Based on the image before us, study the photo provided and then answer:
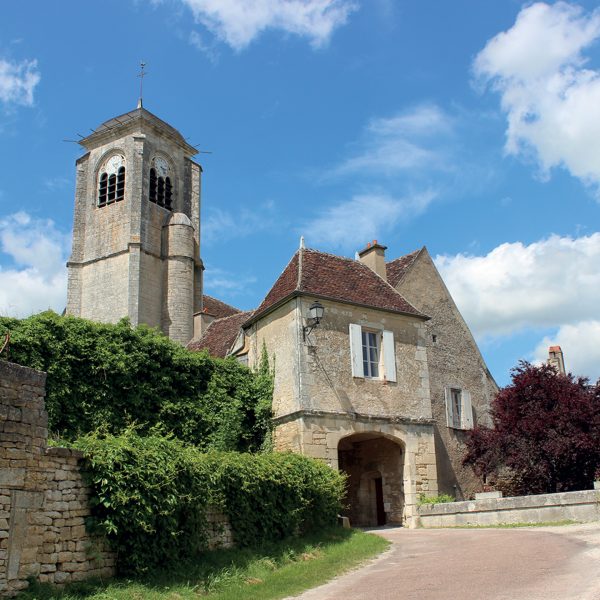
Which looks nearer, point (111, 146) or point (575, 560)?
point (575, 560)

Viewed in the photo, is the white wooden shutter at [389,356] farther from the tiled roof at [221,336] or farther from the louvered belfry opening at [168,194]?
the louvered belfry opening at [168,194]

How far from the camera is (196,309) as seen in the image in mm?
32844

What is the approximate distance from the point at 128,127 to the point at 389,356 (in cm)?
2192

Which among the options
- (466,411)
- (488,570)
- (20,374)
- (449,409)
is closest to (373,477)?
(449,409)

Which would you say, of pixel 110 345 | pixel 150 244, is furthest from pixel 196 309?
pixel 110 345

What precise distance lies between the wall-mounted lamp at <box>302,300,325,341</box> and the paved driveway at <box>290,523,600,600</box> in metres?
5.46

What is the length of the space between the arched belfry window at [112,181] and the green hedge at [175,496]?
2326 cm

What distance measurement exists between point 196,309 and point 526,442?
19.3 metres

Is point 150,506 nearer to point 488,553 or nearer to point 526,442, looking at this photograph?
point 488,553

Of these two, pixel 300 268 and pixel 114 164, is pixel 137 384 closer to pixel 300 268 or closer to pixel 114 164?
pixel 300 268

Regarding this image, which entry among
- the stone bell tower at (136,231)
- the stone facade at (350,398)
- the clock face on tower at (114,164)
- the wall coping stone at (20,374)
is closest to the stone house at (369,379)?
the stone facade at (350,398)

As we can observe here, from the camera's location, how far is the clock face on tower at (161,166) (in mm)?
34594

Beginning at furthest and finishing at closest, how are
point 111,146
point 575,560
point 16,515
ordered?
point 111,146 < point 575,560 < point 16,515

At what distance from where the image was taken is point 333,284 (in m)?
17.9
